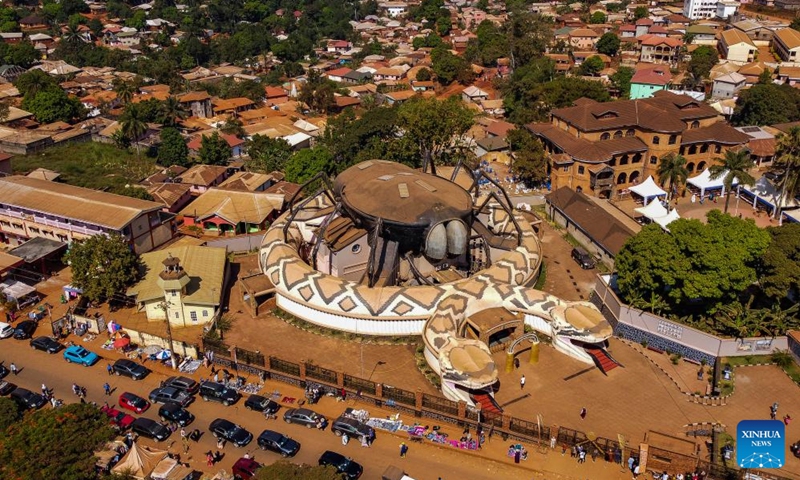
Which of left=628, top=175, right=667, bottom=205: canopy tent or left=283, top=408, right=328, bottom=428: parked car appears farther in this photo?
left=628, top=175, right=667, bottom=205: canopy tent

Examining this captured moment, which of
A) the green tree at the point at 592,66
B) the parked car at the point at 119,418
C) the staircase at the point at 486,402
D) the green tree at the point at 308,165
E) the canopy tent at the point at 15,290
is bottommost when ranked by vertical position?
the staircase at the point at 486,402

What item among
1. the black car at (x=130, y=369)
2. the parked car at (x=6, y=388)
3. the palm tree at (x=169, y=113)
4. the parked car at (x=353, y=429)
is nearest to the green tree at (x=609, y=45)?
the palm tree at (x=169, y=113)

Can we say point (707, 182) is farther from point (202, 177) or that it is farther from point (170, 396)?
point (170, 396)

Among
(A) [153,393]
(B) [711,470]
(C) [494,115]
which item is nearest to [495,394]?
(B) [711,470]

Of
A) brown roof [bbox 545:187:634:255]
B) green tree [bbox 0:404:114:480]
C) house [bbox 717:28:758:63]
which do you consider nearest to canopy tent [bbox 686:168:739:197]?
brown roof [bbox 545:187:634:255]

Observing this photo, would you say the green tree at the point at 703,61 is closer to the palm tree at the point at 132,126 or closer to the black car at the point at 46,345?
the palm tree at the point at 132,126

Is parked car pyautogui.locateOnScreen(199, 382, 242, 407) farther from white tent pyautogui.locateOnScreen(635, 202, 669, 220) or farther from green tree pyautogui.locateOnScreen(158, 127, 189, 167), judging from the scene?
green tree pyautogui.locateOnScreen(158, 127, 189, 167)

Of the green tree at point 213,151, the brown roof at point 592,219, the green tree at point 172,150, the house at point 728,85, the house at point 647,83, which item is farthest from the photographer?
the house at point 728,85
